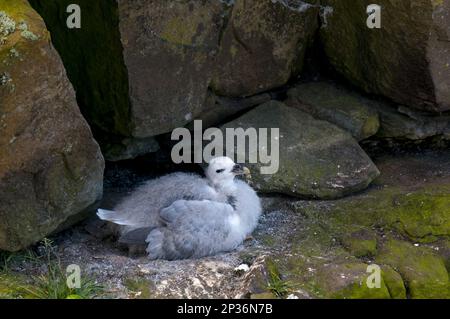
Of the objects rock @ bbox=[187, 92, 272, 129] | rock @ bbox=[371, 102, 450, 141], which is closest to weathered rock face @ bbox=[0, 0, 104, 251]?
rock @ bbox=[187, 92, 272, 129]

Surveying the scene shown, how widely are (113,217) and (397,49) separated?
6.32ft

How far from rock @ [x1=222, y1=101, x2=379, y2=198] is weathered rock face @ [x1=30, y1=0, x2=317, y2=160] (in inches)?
10.1

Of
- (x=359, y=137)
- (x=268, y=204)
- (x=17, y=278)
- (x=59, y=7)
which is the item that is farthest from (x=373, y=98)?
(x=17, y=278)

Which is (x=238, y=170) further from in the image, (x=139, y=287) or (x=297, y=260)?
(x=139, y=287)

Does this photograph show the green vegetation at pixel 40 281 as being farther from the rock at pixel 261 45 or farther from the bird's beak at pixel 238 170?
the rock at pixel 261 45

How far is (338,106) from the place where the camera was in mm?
4902

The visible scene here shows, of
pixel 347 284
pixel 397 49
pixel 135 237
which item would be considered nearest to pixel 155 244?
pixel 135 237

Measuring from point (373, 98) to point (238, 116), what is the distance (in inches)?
34.7

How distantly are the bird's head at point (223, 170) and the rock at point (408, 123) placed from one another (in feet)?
3.82

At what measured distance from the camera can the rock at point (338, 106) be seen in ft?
15.9

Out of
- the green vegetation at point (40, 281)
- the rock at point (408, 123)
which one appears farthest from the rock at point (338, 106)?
the green vegetation at point (40, 281)

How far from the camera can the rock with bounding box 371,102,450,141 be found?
486 cm

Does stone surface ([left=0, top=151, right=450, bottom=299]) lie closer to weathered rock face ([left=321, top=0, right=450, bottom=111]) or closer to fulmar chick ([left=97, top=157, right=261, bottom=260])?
fulmar chick ([left=97, top=157, right=261, bottom=260])

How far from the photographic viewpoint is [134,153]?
4.50 metres
